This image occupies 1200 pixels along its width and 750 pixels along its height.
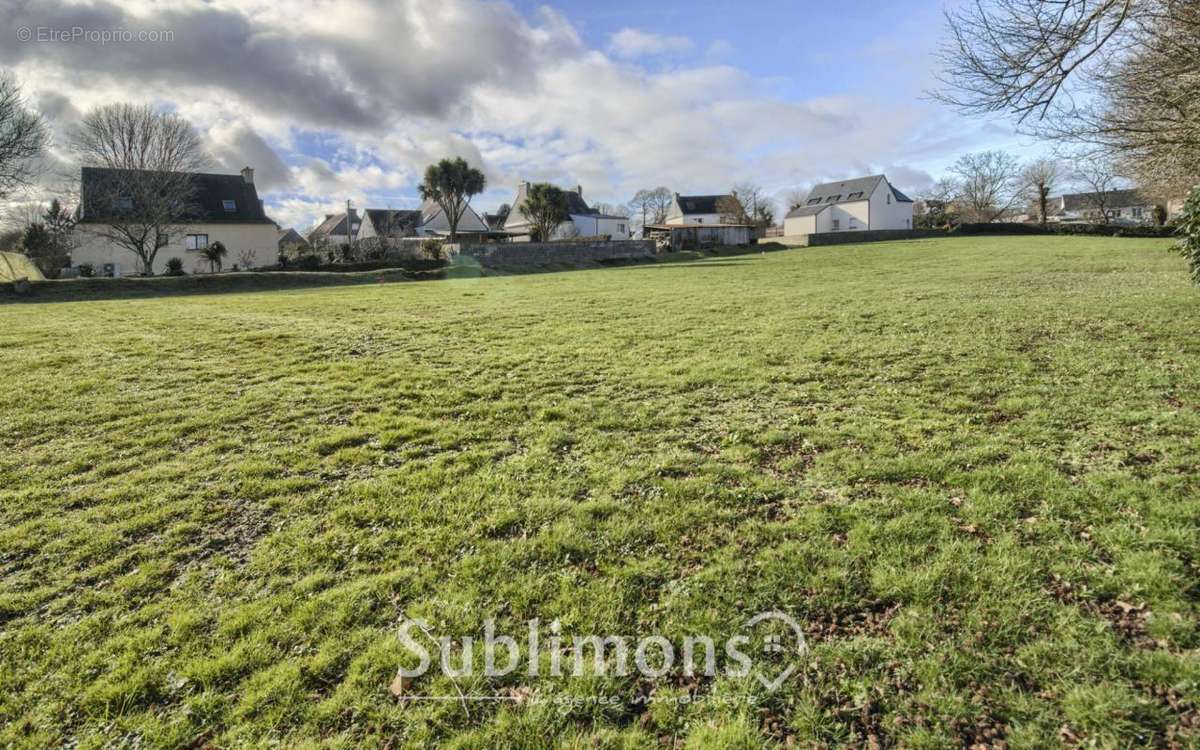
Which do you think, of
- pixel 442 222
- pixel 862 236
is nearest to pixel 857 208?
pixel 862 236

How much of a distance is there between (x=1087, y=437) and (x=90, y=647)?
729 cm

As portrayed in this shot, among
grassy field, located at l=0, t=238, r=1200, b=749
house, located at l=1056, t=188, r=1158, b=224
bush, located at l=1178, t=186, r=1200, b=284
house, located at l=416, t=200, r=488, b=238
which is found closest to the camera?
grassy field, located at l=0, t=238, r=1200, b=749

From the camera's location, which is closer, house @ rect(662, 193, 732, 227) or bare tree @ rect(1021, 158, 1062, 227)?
bare tree @ rect(1021, 158, 1062, 227)

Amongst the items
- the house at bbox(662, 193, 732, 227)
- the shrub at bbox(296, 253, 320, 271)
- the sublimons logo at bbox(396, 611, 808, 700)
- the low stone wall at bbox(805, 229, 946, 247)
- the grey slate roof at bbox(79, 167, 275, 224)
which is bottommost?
the sublimons logo at bbox(396, 611, 808, 700)

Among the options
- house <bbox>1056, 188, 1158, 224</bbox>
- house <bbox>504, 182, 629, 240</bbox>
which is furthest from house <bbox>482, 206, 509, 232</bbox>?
house <bbox>1056, 188, 1158, 224</bbox>

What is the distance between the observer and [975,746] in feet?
7.07

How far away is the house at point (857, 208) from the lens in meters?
61.0

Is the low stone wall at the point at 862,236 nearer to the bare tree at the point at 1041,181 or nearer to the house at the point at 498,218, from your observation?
the bare tree at the point at 1041,181

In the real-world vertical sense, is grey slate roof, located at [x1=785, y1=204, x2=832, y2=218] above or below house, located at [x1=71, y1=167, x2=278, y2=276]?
above

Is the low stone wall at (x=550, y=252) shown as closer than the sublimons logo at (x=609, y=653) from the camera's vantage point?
No

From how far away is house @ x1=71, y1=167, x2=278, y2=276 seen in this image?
108ft

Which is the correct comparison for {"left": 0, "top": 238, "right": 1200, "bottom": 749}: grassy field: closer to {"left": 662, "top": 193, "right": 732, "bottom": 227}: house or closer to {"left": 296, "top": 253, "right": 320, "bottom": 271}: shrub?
{"left": 296, "top": 253, "right": 320, "bottom": 271}: shrub

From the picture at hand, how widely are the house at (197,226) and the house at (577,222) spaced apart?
920 inches

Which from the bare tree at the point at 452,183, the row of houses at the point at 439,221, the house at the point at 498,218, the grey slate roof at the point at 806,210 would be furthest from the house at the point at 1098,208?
the house at the point at 498,218
